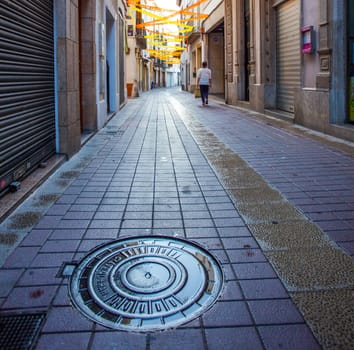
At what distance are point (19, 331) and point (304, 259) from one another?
77.5 inches

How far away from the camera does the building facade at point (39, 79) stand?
495cm

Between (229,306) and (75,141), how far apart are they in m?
5.58

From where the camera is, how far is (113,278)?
3086 mm

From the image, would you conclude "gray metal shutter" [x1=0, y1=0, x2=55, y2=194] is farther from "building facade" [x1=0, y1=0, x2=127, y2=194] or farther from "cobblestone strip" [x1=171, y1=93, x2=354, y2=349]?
"cobblestone strip" [x1=171, y1=93, x2=354, y2=349]

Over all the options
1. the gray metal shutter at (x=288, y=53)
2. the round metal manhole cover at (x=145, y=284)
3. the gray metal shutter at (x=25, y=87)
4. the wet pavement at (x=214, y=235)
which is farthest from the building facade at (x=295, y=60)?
the round metal manhole cover at (x=145, y=284)

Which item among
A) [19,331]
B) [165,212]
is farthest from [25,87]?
[19,331]

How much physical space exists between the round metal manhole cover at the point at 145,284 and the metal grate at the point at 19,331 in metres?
0.28

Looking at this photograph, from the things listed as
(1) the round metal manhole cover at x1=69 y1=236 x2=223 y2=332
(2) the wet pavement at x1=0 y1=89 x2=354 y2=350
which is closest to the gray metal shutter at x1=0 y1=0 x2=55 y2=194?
(2) the wet pavement at x1=0 y1=89 x2=354 y2=350

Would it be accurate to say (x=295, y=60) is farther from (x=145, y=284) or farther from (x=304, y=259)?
(x=145, y=284)

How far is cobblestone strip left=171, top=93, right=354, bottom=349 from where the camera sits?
8.25 ft

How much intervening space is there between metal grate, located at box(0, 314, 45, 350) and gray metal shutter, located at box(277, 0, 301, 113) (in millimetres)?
10206

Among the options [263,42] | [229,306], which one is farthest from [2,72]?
[263,42]

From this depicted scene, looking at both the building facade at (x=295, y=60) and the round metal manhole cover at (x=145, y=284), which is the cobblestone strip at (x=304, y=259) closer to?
the round metal manhole cover at (x=145, y=284)

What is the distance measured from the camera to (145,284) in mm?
2994
